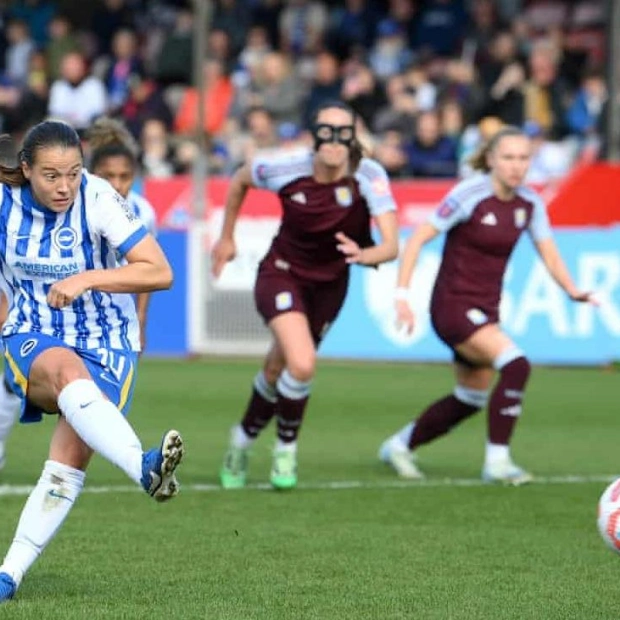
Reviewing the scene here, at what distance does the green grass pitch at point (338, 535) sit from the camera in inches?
246

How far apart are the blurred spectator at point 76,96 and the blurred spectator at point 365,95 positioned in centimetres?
283

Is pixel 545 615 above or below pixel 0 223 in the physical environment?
below

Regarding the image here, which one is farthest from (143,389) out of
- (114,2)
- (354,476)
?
(114,2)

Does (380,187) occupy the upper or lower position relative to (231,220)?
upper

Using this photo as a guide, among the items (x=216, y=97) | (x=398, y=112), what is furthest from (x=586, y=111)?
(x=216, y=97)

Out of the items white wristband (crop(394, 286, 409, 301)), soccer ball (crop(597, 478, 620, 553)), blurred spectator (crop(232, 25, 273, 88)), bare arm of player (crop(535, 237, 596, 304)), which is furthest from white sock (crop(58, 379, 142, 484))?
blurred spectator (crop(232, 25, 273, 88))

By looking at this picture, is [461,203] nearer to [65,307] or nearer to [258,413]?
[258,413]

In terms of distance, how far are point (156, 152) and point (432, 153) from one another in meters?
3.17

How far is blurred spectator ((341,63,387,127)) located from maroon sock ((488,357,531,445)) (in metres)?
11.1

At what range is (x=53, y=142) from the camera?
616 cm

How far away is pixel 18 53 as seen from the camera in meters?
23.7

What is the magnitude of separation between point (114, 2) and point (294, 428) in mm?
16411

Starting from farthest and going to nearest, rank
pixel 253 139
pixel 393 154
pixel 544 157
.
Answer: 1. pixel 253 139
2. pixel 393 154
3. pixel 544 157

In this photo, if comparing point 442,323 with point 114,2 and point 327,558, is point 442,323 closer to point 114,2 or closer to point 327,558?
point 327,558
